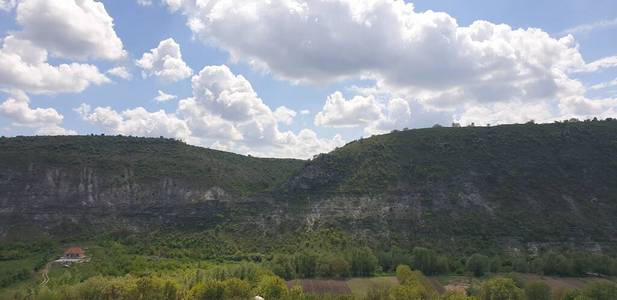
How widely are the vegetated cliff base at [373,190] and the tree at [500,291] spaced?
121ft

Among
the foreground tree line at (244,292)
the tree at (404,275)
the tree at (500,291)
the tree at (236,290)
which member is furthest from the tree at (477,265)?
the tree at (236,290)

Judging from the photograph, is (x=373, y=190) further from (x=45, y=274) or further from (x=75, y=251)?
(x=45, y=274)

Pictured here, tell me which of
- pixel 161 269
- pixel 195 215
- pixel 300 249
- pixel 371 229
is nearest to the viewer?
pixel 161 269

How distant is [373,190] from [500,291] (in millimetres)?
61713

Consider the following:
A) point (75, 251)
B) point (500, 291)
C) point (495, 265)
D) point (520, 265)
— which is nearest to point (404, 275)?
point (500, 291)

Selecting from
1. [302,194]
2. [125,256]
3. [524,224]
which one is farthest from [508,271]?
[125,256]

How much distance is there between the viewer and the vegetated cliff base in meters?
116

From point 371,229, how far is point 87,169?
80.4 metres

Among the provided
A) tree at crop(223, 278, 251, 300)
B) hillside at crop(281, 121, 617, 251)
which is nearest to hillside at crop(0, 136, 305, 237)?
hillside at crop(281, 121, 617, 251)

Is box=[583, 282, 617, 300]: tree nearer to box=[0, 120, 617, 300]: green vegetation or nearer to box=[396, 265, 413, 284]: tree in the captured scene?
box=[0, 120, 617, 300]: green vegetation

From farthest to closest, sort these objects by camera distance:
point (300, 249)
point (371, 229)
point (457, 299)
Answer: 1. point (371, 229)
2. point (300, 249)
3. point (457, 299)

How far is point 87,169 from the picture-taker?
139 m

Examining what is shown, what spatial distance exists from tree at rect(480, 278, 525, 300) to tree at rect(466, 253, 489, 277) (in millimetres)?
23191

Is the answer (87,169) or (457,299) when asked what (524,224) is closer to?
(457,299)
